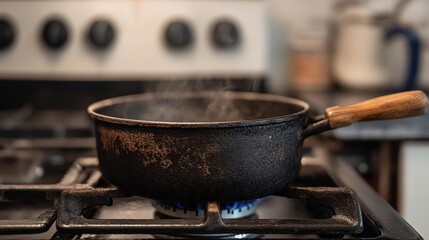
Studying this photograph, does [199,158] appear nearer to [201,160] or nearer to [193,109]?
[201,160]

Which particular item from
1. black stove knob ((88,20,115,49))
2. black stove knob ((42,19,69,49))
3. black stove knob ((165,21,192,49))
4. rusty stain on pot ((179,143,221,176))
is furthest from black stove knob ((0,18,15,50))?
rusty stain on pot ((179,143,221,176))

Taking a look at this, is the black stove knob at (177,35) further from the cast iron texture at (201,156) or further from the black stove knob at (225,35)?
the cast iron texture at (201,156)

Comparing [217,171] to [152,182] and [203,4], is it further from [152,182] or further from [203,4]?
[203,4]

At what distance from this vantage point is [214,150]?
1.70ft

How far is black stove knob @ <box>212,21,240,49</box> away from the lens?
118cm

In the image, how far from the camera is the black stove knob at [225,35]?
3.88 feet

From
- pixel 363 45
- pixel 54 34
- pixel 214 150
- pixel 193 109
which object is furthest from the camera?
pixel 363 45

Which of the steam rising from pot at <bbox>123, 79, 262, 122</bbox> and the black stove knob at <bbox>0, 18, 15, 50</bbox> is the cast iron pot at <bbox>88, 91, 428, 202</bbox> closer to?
the steam rising from pot at <bbox>123, 79, 262, 122</bbox>

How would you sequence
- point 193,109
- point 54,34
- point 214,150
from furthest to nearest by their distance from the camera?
1. point 54,34
2. point 193,109
3. point 214,150

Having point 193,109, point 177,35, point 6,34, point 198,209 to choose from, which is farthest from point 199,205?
point 6,34

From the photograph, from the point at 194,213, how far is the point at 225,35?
66 centimetres

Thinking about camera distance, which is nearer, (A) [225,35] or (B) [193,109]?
(B) [193,109]

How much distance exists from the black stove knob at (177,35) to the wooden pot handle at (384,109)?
0.65 m

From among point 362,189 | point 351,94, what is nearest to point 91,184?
point 362,189
